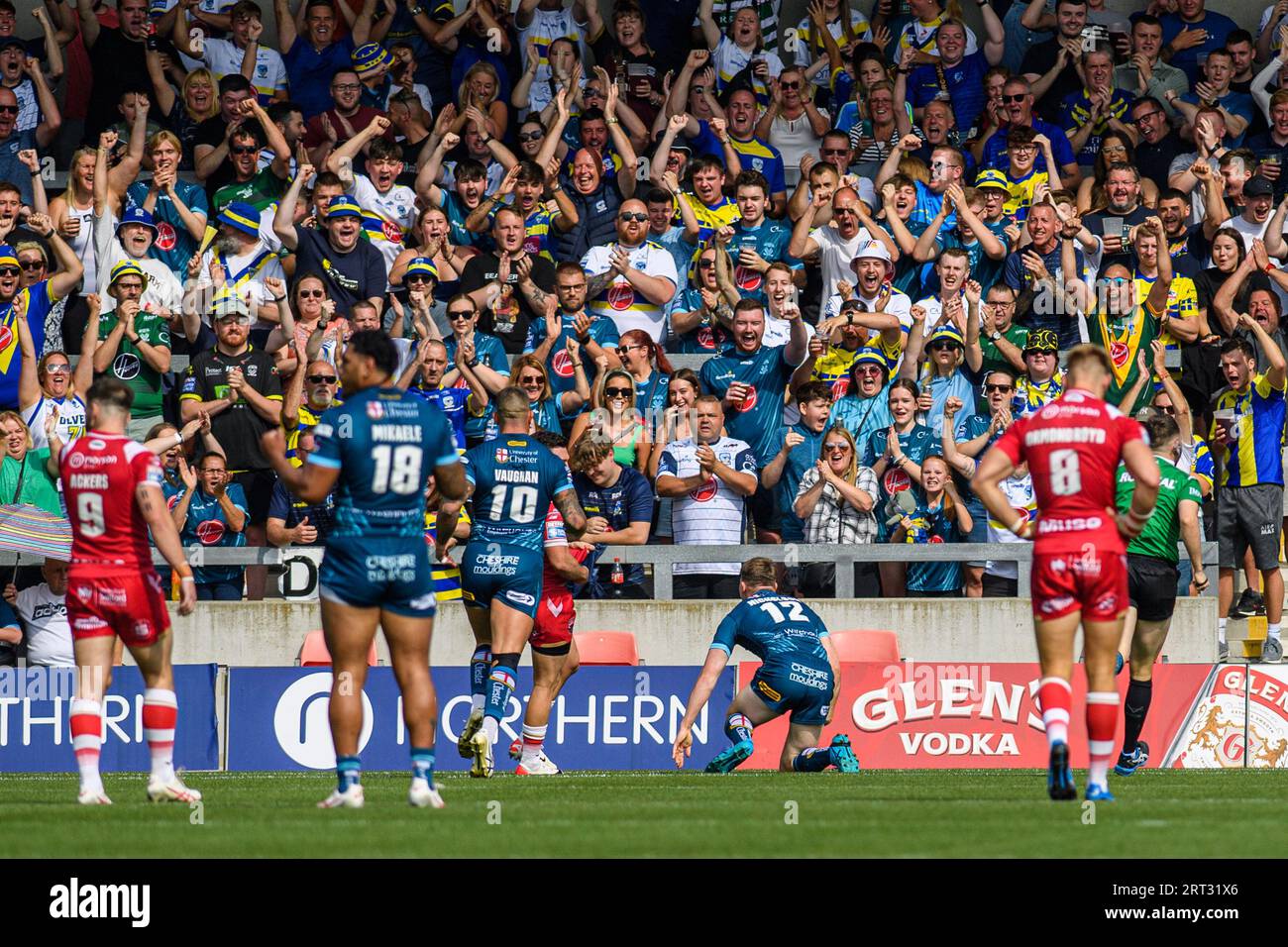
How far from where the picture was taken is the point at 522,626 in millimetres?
14367

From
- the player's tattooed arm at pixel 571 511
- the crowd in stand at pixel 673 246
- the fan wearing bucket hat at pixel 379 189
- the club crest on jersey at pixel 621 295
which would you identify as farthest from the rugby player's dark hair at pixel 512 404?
the fan wearing bucket hat at pixel 379 189

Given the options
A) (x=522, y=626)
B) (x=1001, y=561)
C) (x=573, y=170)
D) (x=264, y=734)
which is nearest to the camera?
(x=522, y=626)

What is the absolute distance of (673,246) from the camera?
20953 mm

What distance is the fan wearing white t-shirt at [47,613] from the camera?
1812cm

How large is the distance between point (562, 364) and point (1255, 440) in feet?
22.8

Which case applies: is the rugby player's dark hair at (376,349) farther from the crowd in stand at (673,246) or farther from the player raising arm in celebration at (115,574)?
the crowd in stand at (673,246)

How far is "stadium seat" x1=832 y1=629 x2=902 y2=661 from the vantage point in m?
18.5

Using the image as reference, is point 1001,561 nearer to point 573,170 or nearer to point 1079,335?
point 1079,335

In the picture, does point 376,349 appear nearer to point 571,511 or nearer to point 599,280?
point 571,511

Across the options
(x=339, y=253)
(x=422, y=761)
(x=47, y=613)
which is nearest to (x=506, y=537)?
(x=422, y=761)

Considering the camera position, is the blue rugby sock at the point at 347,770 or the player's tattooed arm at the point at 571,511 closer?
the blue rugby sock at the point at 347,770

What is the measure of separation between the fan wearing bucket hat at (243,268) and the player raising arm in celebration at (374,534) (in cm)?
1002

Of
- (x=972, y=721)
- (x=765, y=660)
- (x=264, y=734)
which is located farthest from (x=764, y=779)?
(x=264, y=734)

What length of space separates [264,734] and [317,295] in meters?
4.48
